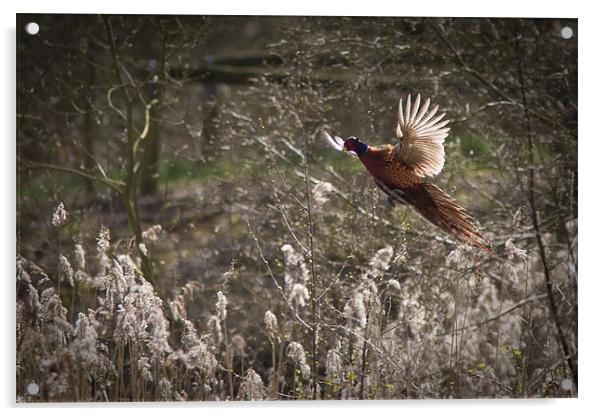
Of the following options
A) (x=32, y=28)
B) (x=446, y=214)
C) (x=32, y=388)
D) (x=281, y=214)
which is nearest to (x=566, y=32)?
(x=446, y=214)

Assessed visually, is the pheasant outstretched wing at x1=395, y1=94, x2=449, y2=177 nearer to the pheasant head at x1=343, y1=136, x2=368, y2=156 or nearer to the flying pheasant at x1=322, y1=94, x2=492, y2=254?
the flying pheasant at x1=322, y1=94, x2=492, y2=254

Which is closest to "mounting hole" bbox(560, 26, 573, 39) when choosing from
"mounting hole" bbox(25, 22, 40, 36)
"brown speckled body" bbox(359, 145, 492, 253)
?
"brown speckled body" bbox(359, 145, 492, 253)

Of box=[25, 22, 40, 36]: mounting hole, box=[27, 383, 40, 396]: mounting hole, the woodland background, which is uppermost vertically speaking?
box=[25, 22, 40, 36]: mounting hole

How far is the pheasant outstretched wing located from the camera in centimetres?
303

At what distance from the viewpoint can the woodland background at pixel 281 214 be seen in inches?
116

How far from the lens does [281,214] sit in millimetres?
3041

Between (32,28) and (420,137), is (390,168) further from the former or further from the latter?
(32,28)

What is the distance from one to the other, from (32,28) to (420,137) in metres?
1.42

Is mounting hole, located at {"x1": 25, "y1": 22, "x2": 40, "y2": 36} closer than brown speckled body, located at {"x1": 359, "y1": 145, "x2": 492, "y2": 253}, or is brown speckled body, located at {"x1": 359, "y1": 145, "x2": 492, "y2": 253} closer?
mounting hole, located at {"x1": 25, "y1": 22, "x2": 40, "y2": 36}

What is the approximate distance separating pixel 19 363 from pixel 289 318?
958 millimetres

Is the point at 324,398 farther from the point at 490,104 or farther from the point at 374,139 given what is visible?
the point at 490,104

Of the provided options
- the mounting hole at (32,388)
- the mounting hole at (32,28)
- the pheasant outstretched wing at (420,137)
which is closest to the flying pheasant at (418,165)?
the pheasant outstretched wing at (420,137)

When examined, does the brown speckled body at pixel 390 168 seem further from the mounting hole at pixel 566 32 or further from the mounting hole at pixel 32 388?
the mounting hole at pixel 32 388

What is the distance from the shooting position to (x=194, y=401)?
3.01 metres
